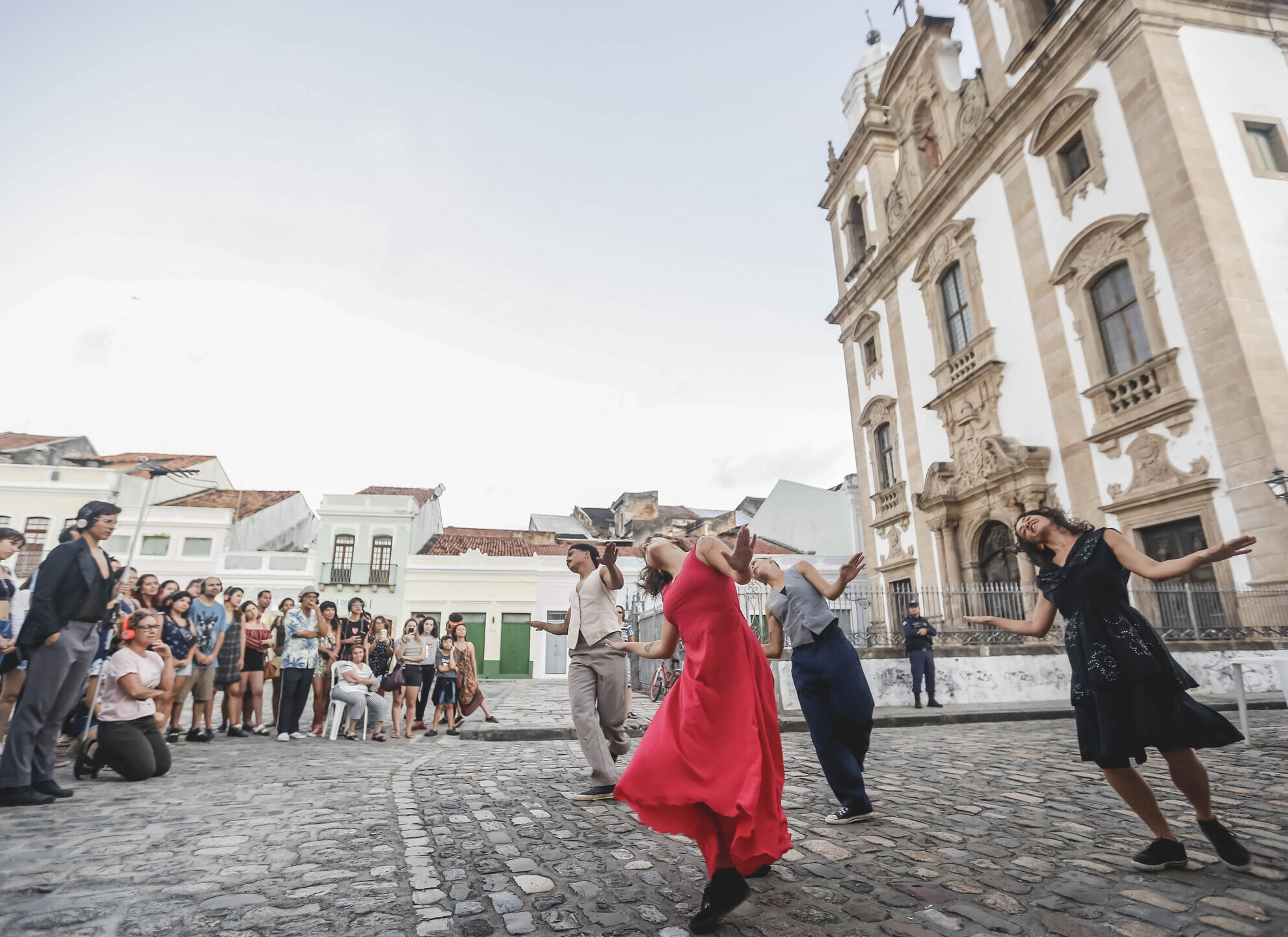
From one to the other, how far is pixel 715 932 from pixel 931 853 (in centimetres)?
146

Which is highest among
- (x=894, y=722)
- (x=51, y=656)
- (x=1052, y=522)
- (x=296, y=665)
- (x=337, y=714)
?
(x=1052, y=522)

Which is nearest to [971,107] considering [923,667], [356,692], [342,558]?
[923,667]

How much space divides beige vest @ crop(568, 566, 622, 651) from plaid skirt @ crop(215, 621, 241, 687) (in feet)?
17.8

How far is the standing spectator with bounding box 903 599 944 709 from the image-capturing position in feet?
36.0

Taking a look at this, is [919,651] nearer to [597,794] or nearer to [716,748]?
→ [597,794]

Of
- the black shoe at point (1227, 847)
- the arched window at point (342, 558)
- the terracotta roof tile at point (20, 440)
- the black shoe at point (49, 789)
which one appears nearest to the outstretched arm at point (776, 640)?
the black shoe at point (1227, 847)

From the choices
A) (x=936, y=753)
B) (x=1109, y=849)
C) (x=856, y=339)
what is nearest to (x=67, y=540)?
(x=1109, y=849)

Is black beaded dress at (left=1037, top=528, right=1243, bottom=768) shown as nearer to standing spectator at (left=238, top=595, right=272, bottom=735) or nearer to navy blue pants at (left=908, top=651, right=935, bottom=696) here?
navy blue pants at (left=908, top=651, right=935, bottom=696)

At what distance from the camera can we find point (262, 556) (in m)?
28.9

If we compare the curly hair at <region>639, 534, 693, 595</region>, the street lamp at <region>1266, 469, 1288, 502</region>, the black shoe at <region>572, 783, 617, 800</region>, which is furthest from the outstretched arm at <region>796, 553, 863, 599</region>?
the street lamp at <region>1266, 469, 1288, 502</region>

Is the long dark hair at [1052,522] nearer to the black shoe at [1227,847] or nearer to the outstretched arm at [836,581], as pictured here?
the outstretched arm at [836,581]

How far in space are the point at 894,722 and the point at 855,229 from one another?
1896cm

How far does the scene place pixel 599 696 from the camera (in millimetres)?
5293

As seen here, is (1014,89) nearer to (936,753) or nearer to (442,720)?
(936,753)
